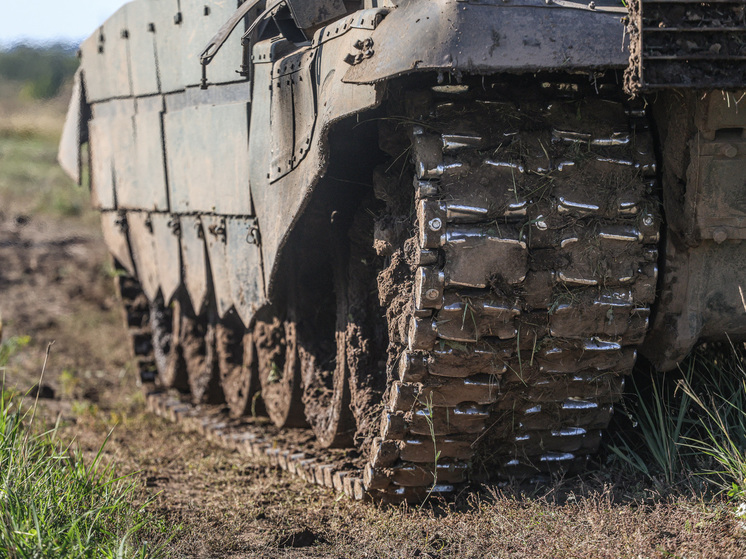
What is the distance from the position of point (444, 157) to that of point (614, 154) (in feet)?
1.88

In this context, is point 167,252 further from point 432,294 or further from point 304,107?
point 432,294

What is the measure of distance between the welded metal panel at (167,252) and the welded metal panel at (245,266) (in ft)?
2.98

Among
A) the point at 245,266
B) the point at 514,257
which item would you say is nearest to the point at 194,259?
the point at 245,266

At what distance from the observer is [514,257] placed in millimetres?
3020

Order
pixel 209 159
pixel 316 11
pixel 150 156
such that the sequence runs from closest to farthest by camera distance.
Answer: pixel 316 11 < pixel 209 159 < pixel 150 156

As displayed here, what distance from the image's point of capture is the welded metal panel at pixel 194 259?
5.12 metres

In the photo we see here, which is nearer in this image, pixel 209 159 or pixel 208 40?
pixel 208 40

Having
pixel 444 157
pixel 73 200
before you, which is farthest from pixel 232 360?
pixel 73 200

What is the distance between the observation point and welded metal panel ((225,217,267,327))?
4270 mm

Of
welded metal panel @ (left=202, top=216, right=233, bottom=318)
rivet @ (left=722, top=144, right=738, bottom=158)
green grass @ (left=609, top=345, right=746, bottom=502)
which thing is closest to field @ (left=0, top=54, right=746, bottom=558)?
green grass @ (left=609, top=345, right=746, bottom=502)

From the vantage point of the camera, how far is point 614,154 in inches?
122

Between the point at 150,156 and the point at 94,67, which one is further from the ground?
the point at 94,67

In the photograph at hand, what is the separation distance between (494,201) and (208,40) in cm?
215

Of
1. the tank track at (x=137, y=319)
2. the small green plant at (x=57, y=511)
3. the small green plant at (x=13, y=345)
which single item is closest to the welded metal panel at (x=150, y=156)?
the tank track at (x=137, y=319)
